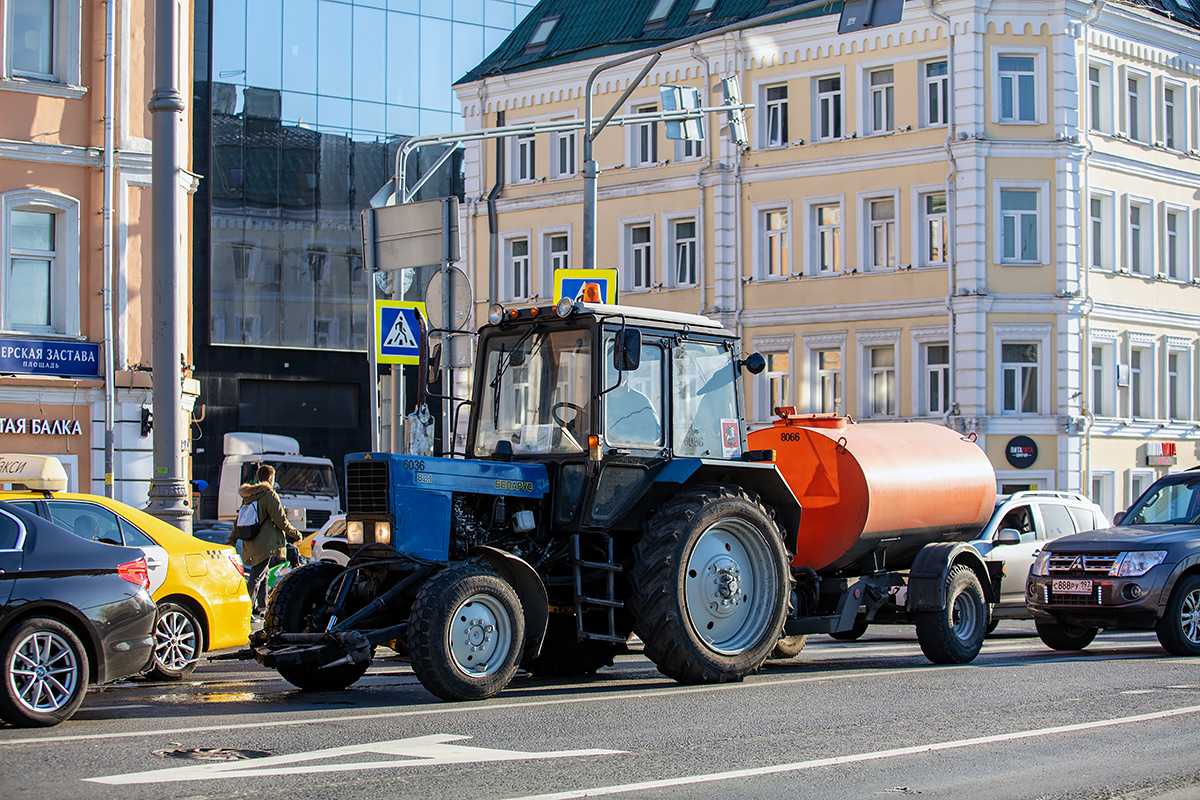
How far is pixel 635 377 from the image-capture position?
1287 cm

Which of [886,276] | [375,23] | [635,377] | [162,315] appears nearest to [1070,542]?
[635,377]

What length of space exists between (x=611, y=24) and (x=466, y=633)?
37.0m

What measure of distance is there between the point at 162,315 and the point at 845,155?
27.0 meters

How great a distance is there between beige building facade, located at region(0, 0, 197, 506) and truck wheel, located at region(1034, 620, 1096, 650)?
45.1ft

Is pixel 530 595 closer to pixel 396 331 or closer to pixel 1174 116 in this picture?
pixel 396 331

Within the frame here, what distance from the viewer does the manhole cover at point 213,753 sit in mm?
8688

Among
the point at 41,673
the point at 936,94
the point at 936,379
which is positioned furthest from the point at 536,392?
the point at 936,94

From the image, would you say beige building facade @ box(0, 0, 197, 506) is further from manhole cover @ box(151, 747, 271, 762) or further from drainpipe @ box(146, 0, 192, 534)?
manhole cover @ box(151, 747, 271, 762)

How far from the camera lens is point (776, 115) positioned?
41906 millimetres

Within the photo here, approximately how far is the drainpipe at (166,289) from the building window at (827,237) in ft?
86.2

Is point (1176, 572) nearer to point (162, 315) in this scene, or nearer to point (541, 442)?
point (541, 442)

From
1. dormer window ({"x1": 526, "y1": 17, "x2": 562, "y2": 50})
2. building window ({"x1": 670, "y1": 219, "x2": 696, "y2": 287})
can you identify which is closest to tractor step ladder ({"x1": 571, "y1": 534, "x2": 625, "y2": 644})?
building window ({"x1": 670, "y1": 219, "x2": 696, "y2": 287})

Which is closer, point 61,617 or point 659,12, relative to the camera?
point 61,617

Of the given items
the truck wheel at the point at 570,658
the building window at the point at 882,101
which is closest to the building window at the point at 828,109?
the building window at the point at 882,101
